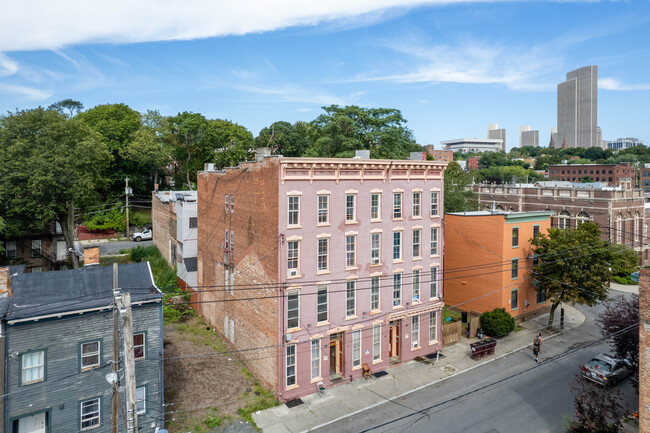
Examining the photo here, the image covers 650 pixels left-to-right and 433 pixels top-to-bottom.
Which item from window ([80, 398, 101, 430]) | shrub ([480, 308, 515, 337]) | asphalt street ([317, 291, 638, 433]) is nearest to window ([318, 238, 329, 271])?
asphalt street ([317, 291, 638, 433])

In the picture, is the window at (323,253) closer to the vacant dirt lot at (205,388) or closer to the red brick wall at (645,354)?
the vacant dirt lot at (205,388)

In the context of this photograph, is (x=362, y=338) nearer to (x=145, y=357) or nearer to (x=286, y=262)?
(x=286, y=262)

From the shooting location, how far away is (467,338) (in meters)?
30.8

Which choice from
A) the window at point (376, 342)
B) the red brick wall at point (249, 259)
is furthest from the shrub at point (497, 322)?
the red brick wall at point (249, 259)

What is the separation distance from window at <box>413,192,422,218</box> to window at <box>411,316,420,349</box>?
669 cm

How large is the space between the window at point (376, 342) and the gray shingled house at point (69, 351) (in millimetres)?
12102

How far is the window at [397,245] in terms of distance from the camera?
85.8 ft

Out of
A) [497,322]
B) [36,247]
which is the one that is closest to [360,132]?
[497,322]

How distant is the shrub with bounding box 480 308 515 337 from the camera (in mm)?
29969

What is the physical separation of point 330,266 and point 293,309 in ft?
10.3

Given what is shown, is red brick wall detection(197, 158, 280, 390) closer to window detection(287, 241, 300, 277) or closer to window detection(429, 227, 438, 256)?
window detection(287, 241, 300, 277)

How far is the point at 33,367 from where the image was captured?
16.3m

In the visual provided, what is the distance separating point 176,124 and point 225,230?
39090mm

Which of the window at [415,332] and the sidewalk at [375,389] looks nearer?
the sidewalk at [375,389]
